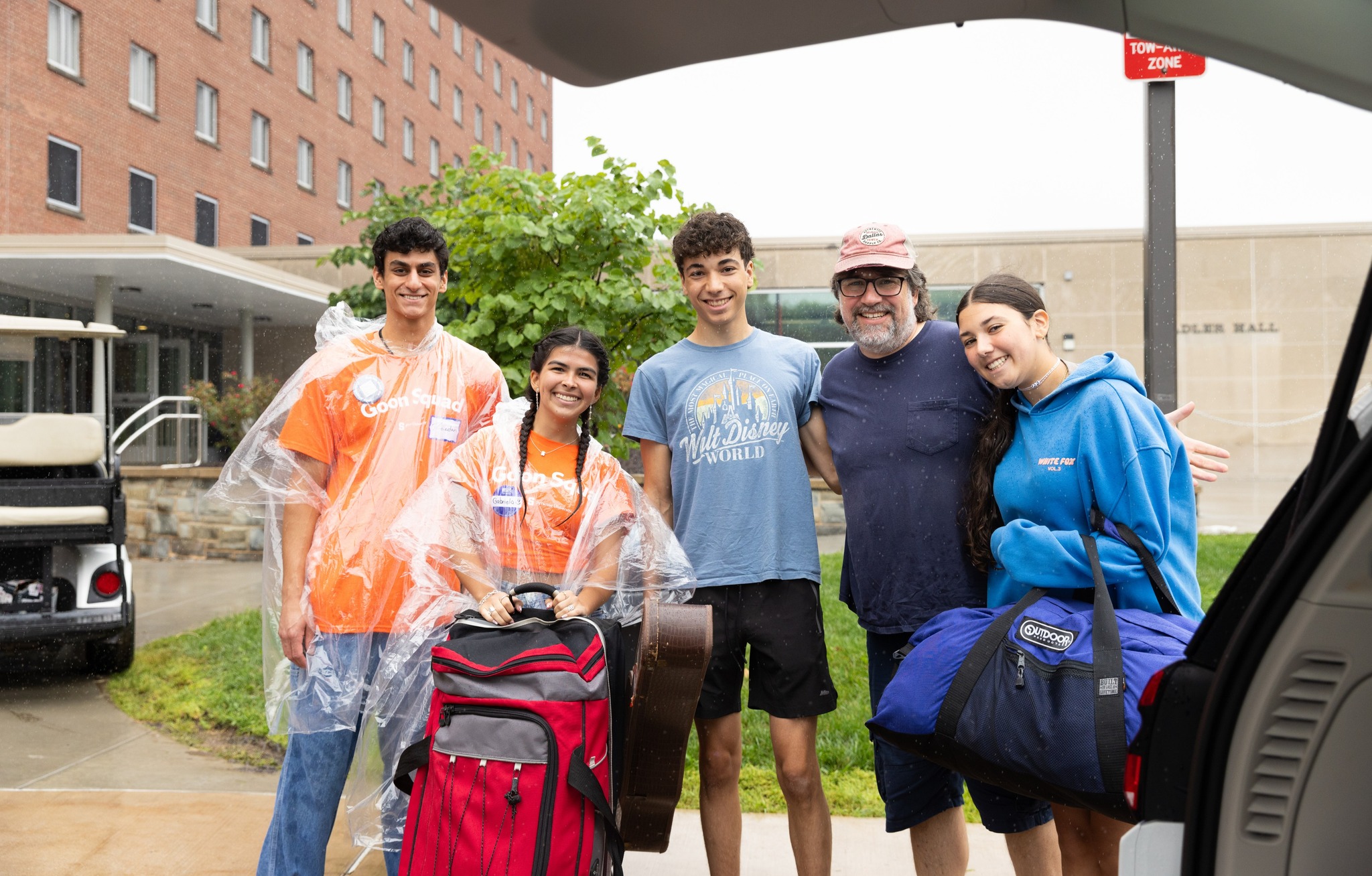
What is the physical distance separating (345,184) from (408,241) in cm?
3111

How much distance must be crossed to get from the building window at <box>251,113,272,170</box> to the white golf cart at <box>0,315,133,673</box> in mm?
22893

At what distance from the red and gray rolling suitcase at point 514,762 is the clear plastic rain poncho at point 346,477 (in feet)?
1.45

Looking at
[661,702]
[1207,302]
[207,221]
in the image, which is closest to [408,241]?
[661,702]

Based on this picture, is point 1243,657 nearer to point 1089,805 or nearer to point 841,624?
point 1089,805

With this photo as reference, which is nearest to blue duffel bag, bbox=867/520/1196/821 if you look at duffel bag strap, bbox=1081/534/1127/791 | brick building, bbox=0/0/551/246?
duffel bag strap, bbox=1081/534/1127/791

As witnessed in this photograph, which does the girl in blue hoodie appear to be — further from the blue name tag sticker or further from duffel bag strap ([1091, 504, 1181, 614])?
the blue name tag sticker

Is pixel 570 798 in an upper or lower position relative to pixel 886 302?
lower

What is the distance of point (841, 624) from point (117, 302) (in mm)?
16220

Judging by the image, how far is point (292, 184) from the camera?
28.3 meters

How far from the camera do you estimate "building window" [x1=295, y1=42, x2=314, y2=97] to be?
2866 centimetres

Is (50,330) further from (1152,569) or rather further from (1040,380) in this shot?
(1152,569)

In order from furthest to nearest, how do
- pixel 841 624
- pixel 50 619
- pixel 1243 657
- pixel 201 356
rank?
pixel 201 356, pixel 841 624, pixel 50 619, pixel 1243 657

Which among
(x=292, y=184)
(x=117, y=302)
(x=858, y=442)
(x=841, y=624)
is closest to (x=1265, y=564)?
(x=858, y=442)

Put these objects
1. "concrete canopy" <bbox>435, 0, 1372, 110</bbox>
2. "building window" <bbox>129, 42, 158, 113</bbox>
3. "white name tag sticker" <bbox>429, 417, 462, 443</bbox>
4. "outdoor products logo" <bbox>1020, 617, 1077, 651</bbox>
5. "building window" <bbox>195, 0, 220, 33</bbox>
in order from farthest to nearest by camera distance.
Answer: "building window" <bbox>195, 0, 220, 33</bbox>, "building window" <bbox>129, 42, 158, 113</bbox>, "white name tag sticker" <bbox>429, 417, 462, 443</bbox>, "outdoor products logo" <bbox>1020, 617, 1077, 651</bbox>, "concrete canopy" <bbox>435, 0, 1372, 110</bbox>
